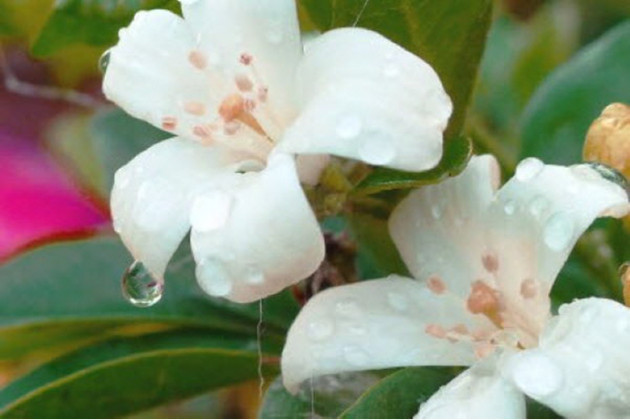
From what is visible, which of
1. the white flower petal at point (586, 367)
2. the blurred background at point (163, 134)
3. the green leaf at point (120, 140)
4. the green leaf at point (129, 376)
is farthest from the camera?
the green leaf at point (120, 140)

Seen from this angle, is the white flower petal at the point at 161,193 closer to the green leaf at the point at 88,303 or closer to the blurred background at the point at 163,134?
the blurred background at the point at 163,134

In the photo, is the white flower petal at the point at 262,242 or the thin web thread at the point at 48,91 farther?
the thin web thread at the point at 48,91

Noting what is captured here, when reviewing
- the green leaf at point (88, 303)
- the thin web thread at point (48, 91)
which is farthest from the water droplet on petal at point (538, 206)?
the thin web thread at point (48, 91)

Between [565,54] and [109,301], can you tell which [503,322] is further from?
[565,54]

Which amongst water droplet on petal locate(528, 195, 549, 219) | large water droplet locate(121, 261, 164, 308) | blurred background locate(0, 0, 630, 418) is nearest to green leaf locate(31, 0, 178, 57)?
blurred background locate(0, 0, 630, 418)

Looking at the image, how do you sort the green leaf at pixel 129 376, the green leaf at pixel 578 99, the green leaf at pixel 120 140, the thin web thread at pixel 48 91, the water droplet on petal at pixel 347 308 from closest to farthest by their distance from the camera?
the water droplet on petal at pixel 347 308 → the green leaf at pixel 129 376 → the green leaf at pixel 578 99 → the green leaf at pixel 120 140 → the thin web thread at pixel 48 91

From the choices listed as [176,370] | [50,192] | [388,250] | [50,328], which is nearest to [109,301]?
[50,328]
